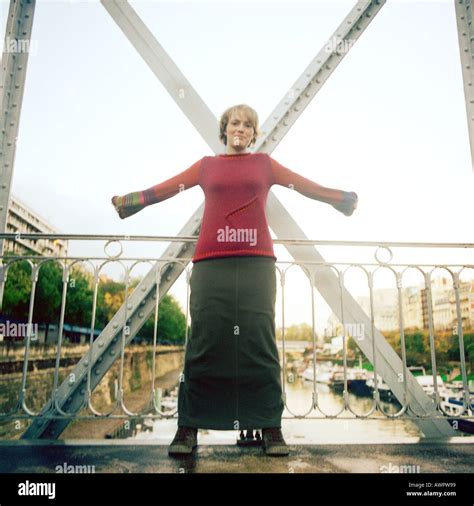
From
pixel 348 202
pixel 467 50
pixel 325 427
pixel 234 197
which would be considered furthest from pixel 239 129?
pixel 325 427

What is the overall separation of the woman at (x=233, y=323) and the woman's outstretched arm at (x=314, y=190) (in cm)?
12

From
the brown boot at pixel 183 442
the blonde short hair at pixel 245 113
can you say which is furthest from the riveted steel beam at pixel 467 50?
the brown boot at pixel 183 442

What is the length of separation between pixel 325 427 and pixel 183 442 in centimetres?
2609

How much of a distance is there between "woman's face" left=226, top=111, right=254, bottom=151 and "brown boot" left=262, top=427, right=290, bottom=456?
1.37 m

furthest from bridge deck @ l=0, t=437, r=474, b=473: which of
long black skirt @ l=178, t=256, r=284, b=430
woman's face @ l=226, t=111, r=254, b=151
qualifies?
woman's face @ l=226, t=111, r=254, b=151

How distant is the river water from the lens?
2145 mm

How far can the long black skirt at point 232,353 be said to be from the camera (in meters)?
1.78

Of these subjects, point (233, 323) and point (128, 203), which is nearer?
point (233, 323)

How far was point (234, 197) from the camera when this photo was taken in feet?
5.96

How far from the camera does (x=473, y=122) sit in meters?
2.73

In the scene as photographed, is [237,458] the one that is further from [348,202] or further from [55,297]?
[55,297]

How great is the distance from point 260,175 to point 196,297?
2.15ft

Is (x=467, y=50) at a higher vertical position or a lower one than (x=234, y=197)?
→ higher

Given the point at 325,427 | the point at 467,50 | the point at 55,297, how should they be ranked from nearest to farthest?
the point at 467,50, the point at 55,297, the point at 325,427
